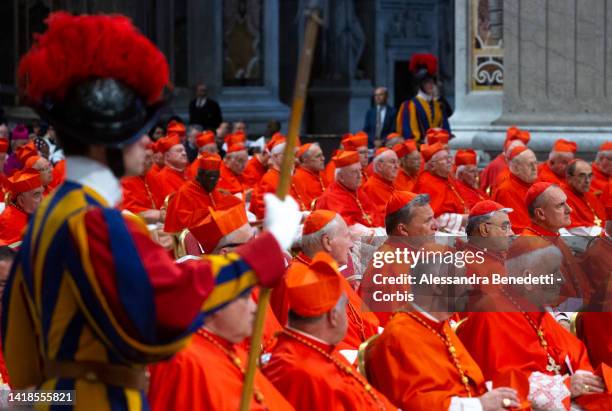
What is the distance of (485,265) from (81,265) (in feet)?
10.7

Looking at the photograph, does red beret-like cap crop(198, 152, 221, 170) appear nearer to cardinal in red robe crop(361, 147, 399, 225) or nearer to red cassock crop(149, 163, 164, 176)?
cardinal in red robe crop(361, 147, 399, 225)

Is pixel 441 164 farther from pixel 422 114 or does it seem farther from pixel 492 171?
pixel 422 114

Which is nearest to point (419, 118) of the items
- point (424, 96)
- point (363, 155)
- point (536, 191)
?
point (424, 96)

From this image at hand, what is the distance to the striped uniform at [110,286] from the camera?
3604 mm

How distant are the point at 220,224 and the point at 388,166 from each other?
690 cm

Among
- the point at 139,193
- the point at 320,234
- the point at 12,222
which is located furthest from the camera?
the point at 139,193

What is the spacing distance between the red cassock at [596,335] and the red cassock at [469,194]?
610 centimetres

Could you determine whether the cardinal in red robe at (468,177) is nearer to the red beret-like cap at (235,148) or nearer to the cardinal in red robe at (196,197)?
the cardinal in red robe at (196,197)

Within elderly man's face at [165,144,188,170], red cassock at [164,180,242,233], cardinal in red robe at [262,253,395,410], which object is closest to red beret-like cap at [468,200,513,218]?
cardinal in red robe at [262,253,395,410]

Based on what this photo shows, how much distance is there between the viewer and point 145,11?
26734 mm

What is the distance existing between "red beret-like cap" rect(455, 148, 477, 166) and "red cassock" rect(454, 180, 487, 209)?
0.30m

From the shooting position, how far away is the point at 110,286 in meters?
3.60

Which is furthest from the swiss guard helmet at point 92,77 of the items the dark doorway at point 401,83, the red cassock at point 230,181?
the dark doorway at point 401,83

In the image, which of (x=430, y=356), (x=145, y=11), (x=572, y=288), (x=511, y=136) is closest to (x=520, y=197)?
(x=511, y=136)
